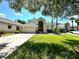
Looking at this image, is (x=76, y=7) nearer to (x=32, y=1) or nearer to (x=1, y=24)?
(x=32, y=1)

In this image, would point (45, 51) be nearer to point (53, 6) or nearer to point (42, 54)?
point (42, 54)

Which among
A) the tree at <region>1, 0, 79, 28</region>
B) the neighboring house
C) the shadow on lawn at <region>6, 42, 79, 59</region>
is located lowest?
the shadow on lawn at <region>6, 42, 79, 59</region>

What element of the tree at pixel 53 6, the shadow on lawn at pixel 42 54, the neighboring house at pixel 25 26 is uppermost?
the tree at pixel 53 6

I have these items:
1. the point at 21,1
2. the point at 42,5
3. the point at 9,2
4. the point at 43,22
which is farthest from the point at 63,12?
the point at 43,22

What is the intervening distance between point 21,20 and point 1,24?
5151 centimetres

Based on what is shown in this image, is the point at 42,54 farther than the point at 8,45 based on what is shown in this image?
No

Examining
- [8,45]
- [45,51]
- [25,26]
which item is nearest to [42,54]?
[45,51]

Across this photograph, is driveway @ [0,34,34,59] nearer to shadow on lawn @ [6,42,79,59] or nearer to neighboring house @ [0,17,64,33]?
shadow on lawn @ [6,42,79,59]

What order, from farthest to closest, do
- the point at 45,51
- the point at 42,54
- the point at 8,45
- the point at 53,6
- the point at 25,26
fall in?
the point at 25,26
the point at 8,45
the point at 53,6
the point at 45,51
the point at 42,54

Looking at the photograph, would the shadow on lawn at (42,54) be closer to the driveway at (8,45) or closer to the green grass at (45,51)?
the green grass at (45,51)

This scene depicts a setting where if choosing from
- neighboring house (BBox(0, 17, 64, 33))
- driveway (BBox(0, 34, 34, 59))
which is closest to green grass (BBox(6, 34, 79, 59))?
driveway (BBox(0, 34, 34, 59))

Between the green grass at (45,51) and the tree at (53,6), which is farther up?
the tree at (53,6)

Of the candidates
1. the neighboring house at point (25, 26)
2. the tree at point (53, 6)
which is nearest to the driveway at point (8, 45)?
the tree at point (53, 6)

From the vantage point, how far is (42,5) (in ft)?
48.2
